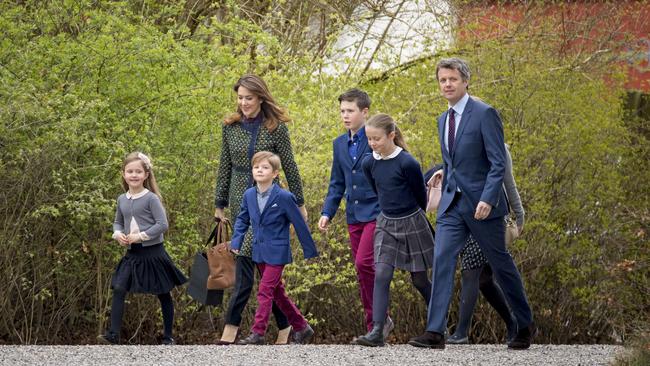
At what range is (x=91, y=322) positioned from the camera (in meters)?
10.8

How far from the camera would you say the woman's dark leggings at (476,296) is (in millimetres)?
8766

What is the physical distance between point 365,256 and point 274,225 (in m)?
0.65

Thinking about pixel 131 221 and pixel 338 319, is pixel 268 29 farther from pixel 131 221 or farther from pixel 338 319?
pixel 131 221

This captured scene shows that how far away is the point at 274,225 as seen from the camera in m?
8.92

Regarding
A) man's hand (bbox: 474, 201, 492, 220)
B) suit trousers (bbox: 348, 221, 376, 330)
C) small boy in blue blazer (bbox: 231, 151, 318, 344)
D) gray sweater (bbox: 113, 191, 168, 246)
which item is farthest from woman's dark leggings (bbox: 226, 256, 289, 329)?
man's hand (bbox: 474, 201, 492, 220)

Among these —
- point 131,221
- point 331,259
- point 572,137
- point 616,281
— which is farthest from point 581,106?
point 131,221

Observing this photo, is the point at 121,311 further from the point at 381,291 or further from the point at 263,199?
the point at 381,291

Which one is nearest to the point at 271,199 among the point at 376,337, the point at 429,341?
the point at 376,337

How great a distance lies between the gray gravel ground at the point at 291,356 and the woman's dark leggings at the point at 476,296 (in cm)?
39

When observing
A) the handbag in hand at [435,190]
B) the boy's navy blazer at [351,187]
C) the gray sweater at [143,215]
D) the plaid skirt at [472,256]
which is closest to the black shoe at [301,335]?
the boy's navy blazer at [351,187]

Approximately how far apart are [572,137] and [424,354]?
5.32 meters

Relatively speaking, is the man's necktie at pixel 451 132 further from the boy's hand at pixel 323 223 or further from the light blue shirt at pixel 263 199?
the light blue shirt at pixel 263 199

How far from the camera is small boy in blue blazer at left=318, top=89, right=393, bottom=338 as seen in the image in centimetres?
900

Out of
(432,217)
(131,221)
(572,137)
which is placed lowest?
(131,221)
